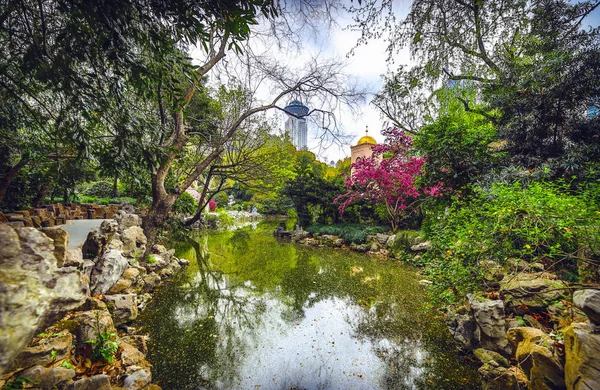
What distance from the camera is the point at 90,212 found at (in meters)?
7.02

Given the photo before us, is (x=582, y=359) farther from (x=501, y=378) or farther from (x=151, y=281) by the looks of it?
(x=151, y=281)

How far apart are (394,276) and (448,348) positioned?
2661mm

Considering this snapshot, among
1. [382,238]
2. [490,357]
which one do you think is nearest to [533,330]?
[490,357]

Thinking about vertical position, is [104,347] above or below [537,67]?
below

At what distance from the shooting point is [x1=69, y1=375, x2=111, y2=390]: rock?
5.38 feet

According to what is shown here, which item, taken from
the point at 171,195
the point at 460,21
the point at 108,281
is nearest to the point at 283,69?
the point at 460,21

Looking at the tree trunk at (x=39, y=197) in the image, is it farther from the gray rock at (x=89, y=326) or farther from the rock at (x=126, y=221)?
the gray rock at (x=89, y=326)

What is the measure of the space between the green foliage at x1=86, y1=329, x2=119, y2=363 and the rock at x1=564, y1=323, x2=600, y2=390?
362 centimetres

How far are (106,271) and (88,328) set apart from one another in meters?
1.28

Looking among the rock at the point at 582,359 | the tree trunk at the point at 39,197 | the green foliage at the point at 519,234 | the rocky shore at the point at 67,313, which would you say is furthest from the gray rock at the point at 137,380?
the tree trunk at the point at 39,197

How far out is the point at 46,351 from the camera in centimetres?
179

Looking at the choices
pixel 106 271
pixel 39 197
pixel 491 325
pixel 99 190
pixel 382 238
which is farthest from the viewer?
pixel 99 190

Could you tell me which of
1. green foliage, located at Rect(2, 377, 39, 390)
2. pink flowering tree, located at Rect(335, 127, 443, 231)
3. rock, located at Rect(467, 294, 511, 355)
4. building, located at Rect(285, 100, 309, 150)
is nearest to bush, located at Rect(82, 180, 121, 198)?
building, located at Rect(285, 100, 309, 150)

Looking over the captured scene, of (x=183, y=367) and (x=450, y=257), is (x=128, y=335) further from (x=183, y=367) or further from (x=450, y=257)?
(x=450, y=257)
